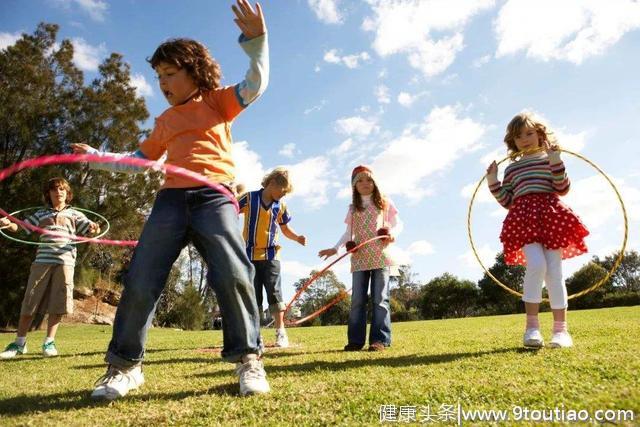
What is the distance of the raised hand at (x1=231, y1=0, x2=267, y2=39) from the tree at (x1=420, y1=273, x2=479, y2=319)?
42.7 m

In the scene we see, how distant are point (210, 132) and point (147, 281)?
1.07 m

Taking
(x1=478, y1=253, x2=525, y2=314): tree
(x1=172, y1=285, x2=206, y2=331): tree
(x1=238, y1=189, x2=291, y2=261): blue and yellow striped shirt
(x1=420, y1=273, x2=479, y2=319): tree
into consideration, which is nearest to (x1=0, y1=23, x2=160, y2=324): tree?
(x1=172, y1=285, x2=206, y2=331): tree

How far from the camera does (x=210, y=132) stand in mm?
3354

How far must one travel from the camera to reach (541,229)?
4.47 metres

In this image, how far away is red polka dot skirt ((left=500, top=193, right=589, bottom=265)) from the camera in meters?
4.41

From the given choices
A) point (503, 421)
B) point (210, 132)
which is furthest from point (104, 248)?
point (503, 421)

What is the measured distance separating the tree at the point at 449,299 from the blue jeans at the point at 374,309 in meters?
39.5

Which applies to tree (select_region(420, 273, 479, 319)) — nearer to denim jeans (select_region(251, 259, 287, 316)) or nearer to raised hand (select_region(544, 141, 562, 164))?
denim jeans (select_region(251, 259, 287, 316))

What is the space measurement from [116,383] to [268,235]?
3623 mm

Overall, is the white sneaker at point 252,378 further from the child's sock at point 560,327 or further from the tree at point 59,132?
the tree at point 59,132

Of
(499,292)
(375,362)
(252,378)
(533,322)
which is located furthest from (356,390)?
(499,292)

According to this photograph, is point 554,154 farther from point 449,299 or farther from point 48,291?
point 449,299

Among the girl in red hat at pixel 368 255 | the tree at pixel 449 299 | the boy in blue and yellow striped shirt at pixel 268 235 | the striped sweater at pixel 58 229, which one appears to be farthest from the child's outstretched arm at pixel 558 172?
the tree at pixel 449 299

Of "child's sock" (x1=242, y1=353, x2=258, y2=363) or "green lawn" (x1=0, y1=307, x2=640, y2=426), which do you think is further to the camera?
"child's sock" (x1=242, y1=353, x2=258, y2=363)
